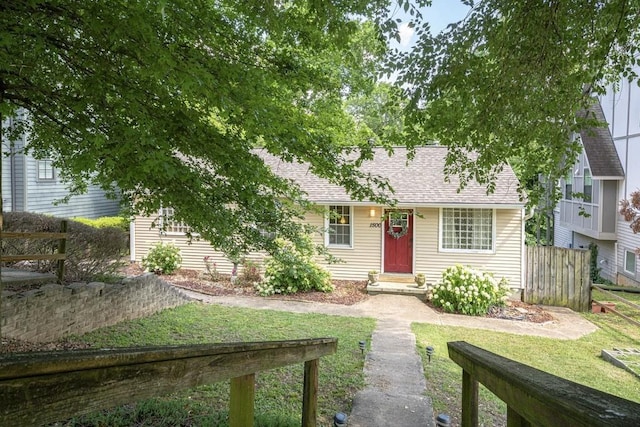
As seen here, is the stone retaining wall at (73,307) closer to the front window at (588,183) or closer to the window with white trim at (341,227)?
the window with white trim at (341,227)

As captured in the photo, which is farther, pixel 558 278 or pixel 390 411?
A: pixel 558 278

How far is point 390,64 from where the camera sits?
4.68m

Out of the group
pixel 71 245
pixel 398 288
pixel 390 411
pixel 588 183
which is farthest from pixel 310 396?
pixel 588 183

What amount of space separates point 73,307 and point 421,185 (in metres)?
10.4

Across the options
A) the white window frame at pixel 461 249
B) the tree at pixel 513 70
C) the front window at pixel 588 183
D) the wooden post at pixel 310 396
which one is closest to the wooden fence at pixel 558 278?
the white window frame at pixel 461 249

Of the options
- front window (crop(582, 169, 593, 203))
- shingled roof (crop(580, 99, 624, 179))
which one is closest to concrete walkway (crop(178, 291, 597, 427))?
shingled roof (crop(580, 99, 624, 179))

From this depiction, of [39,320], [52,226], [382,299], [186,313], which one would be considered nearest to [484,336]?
[382,299]

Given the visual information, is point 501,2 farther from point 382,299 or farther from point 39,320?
point 382,299

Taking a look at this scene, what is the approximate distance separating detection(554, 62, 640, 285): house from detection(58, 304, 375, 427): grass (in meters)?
10.6

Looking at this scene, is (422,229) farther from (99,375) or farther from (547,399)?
(99,375)

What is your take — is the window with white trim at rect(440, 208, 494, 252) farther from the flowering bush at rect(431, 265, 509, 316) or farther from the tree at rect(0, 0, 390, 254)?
the tree at rect(0, 0, 390, 254)

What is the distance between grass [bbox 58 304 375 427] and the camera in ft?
12.7

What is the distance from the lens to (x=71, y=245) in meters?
8.23

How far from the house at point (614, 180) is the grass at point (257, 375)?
417 inches
